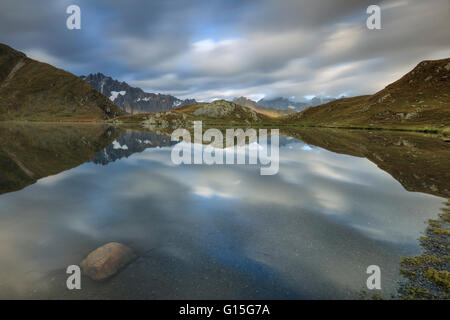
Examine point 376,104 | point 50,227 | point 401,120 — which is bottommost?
point 50,227

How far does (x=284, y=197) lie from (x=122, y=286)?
49.0ft

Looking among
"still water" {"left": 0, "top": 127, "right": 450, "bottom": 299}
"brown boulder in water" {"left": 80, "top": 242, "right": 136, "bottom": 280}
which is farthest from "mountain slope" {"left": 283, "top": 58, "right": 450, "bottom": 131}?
"brown boulder in water" {"left": 80, "top": 242, "right": 136, "bottom": 280}

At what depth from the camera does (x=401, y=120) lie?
136 m

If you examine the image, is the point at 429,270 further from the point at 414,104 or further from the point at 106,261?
the point at 414,104

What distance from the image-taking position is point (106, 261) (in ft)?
33.6

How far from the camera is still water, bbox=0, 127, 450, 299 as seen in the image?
9.30 meters

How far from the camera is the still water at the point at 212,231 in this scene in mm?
9305

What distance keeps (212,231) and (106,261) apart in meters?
5.89

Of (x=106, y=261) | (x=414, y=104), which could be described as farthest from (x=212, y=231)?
(x=414, y=104)

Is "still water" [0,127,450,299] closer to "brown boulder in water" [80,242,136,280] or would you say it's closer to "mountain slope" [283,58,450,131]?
"brown boulder in water" [80,242,136,280]

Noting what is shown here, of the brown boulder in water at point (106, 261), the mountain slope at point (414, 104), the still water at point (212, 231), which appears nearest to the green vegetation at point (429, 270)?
the still water at point (212, 231)

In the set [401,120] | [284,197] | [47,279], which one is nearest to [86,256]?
[47,279]
